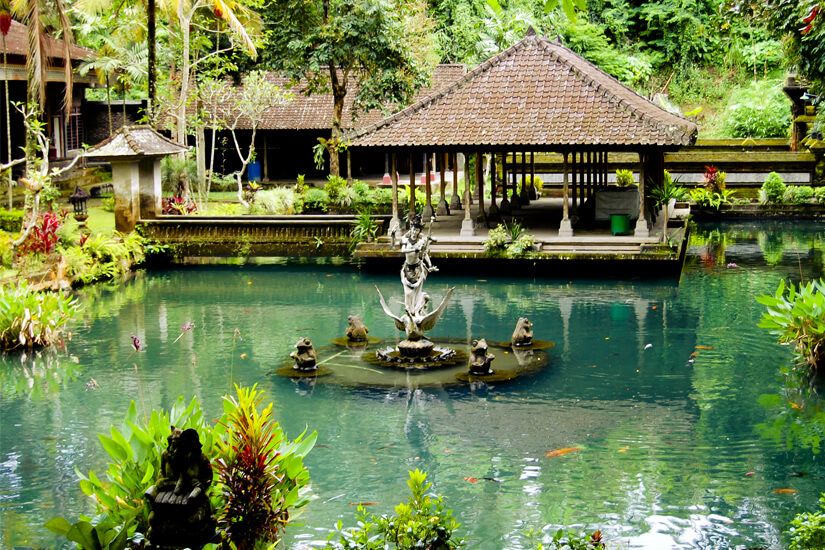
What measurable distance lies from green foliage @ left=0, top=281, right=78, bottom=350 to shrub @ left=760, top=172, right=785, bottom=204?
845 inches

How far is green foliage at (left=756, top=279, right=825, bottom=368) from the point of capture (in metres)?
11.9

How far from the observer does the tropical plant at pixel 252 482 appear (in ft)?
21.8

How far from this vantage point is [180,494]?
623 centimetres

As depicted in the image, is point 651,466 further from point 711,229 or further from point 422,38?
point 422,38

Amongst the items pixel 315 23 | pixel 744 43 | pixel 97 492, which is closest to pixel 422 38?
pixel 315 23

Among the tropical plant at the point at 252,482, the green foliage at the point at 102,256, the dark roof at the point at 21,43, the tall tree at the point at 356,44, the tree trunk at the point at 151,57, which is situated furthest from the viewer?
the tall tree at the point at 356,44

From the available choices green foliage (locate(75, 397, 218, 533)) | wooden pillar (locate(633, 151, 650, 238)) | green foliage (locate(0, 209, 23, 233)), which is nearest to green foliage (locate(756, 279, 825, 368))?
green foliage (locate(75, 397, 218, 533))

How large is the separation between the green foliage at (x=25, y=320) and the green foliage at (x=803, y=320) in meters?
9.91

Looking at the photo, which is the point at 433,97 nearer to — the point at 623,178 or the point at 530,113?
the point at 530,113

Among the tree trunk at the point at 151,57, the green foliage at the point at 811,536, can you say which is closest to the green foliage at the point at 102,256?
the tree trunk at the point at 151,57

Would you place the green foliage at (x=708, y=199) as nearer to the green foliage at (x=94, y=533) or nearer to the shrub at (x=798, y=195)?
the shrub at (x=798, y=195)

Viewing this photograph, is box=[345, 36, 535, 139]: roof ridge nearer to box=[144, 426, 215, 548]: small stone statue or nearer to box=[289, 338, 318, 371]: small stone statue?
box=[289, 338, 318, 371]: small stone statue

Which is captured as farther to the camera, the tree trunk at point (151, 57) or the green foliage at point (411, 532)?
the tree trunk at point (151, 57)

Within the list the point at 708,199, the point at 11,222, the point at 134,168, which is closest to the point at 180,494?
the point at 134,168
